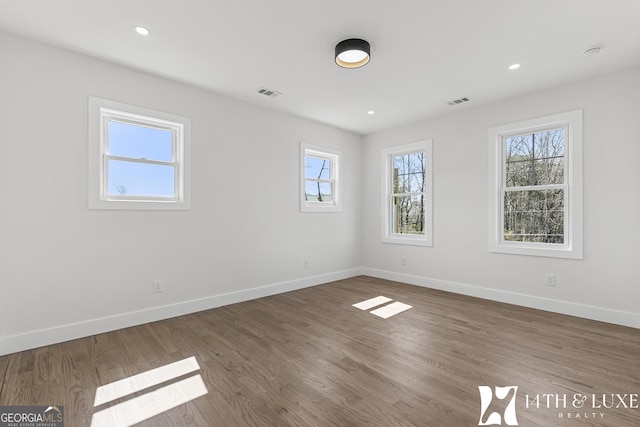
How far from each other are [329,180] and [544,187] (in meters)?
3.16

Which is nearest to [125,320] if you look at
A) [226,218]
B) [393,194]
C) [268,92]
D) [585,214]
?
[226,218]

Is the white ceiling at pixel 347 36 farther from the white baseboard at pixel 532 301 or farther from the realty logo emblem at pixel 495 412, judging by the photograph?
the realty logo emblem at pixel 495 412

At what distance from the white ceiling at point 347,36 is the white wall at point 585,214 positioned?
1.08 feet

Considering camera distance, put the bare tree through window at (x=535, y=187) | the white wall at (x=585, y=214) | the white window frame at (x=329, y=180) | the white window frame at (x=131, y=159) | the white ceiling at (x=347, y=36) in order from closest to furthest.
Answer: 1. the white ceiling at (x=347, y=36)
2. the white window frame at (x=131, y=159)
3. the white wall at (x=585, y=214)
4. the bare tree through window at (x=535, y=187)
5. the white window frame at (x=329, y=180)

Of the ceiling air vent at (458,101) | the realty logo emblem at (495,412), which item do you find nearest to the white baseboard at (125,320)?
the realty logo emblem at (495,412)

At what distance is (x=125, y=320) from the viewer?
123 inches

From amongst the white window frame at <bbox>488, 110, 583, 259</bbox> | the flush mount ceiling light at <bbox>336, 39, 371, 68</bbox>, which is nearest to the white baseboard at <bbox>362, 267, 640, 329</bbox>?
the white window frame at <bbox>488, 110, 583, 259</bbox>

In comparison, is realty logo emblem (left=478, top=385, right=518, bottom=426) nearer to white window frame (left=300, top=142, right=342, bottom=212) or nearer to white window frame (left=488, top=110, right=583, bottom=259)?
white window frame (left=488, top=110, right=583, bottom=259)

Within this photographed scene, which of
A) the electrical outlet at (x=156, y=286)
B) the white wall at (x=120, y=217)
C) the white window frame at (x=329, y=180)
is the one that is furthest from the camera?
the white window frame at (x=329, y=180)

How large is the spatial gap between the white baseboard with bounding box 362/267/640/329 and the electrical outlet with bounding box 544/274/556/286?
195 mm

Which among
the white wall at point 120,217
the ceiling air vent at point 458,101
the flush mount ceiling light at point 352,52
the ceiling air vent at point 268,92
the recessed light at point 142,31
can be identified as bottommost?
the white wall at point 120,217

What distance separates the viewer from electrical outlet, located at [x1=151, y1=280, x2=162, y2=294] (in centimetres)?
334

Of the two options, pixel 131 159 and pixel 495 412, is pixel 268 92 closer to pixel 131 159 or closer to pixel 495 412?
pixel 131 159

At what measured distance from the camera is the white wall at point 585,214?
10.5 feet
